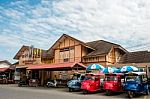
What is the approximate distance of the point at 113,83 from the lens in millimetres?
22250

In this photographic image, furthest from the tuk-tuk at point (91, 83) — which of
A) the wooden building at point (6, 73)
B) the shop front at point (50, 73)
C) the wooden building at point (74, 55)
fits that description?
the wooden building at point (6, 73)

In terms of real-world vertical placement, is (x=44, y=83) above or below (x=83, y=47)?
below

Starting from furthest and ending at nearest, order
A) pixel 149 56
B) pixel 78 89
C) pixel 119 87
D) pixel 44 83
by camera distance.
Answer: pixel 44 83
pixel 149 56
pixel 78 89
pixel 119 87

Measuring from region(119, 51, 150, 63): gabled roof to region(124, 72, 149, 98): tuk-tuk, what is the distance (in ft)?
34.0

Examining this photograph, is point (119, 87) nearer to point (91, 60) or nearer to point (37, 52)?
point (91, 60)

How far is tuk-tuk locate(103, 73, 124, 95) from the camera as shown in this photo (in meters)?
22.2

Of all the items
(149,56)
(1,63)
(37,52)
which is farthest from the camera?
(1,63)

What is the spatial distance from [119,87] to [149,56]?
1135cm

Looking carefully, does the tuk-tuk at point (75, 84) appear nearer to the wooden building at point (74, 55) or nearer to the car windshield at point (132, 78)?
the wooden building at point (74, 55)

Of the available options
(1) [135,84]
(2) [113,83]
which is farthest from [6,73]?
(1) [135,84]

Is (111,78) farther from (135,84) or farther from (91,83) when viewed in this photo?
(135,84)

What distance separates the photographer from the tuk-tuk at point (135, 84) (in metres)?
20.4

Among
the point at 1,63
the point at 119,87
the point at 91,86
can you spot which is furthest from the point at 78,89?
the point at 1,63

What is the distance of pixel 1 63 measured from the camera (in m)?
64.6
